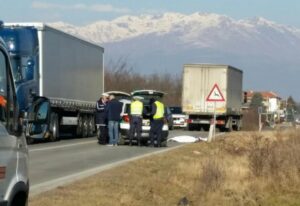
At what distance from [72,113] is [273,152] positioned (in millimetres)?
15803

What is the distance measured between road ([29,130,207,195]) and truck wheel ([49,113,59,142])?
9.69ft

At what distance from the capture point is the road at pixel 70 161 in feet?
45.6

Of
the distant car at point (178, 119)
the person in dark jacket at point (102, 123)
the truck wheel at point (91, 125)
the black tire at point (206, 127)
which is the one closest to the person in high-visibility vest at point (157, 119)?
the person in dark jacket at point (102, 123)

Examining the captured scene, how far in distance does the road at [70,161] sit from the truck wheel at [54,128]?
2.95m

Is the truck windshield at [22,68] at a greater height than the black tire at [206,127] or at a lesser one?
greater

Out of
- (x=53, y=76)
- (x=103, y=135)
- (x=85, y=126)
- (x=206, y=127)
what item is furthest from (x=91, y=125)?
(x=206, y=127)

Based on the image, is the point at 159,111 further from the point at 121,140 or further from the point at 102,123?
the point at 121,140

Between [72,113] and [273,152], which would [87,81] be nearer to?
[72,113]

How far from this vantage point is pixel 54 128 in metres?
27.9

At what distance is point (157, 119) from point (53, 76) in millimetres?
5447

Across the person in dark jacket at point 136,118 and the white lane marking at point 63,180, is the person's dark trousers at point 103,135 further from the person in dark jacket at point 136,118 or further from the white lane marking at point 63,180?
the white lane marking at point 63,180

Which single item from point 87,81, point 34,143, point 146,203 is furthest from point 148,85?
point 146,203

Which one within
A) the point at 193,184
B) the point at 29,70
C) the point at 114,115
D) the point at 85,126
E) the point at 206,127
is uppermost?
the point at 29,70

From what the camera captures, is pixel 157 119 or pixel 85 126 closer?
pixel 157 119
